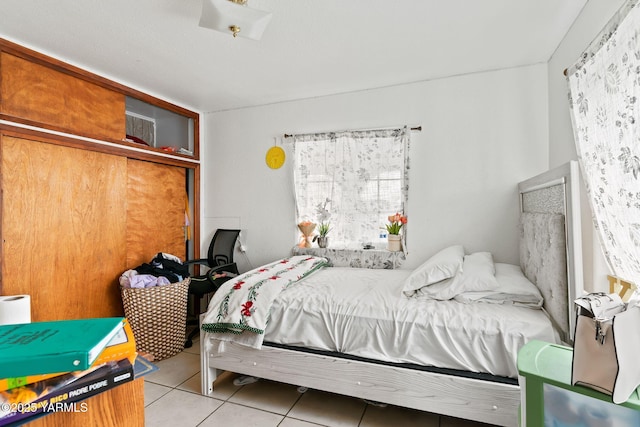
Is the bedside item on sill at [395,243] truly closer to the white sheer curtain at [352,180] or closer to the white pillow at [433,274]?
the white sheer curtain at [352,180]

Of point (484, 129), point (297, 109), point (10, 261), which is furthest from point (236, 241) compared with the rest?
point (484, 129)

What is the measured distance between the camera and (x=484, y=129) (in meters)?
2.78

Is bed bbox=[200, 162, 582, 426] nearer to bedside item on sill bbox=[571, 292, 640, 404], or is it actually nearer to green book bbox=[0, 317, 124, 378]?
bedside item on sill bbox=[571, 292, 640, 404]

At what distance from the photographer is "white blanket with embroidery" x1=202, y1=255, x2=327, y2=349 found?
1997mm

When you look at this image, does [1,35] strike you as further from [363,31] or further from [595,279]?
[595,279]

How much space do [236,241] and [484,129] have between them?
267cm

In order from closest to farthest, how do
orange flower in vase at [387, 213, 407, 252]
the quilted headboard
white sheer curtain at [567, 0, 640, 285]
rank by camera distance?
white sheer curtain at [567, 0, 640, 285] → the quilted headboard → orange flower in vase at [387, 213, 407, 252]

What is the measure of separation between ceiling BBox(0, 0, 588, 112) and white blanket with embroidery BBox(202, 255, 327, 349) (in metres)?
1.65

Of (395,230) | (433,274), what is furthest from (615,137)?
(395,230)

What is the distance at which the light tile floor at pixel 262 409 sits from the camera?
74.8 inches

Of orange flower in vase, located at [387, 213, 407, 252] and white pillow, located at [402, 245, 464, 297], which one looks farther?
orange flower in vase, located at [387, 213, 407, 252]

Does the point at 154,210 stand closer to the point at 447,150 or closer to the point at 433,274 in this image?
the point at 433,274

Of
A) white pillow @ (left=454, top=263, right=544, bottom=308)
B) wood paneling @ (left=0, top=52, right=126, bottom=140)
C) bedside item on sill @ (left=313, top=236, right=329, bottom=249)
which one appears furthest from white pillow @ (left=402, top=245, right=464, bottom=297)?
wood paneling @ (left=0, top=52, right=126, bottom=140)

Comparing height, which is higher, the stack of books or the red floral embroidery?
the stack of books
